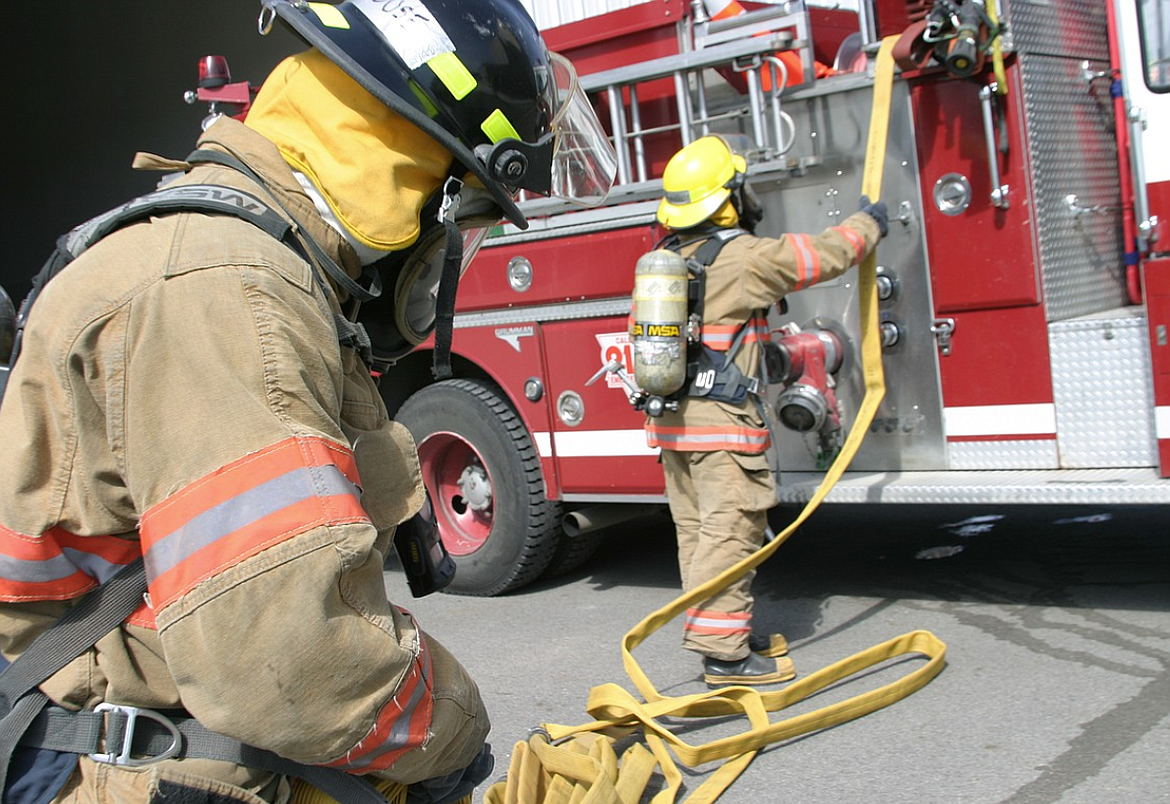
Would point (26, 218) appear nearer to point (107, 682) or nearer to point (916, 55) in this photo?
point (916, 55)

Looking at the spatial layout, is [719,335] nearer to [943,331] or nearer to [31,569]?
[943,331]

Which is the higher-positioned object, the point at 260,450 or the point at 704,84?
the point at 704,84

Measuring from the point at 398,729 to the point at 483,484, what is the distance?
438cm

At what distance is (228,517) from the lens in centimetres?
113

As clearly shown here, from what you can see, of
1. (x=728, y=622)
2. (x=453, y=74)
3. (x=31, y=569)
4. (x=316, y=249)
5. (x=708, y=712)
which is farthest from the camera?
(x=728, y=622)

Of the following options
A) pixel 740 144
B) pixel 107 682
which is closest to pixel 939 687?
pixel 740 144

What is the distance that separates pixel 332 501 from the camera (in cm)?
117

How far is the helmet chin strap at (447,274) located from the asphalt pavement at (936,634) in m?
2.05

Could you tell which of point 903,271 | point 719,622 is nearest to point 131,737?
point 719,622

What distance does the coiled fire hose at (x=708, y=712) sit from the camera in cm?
291

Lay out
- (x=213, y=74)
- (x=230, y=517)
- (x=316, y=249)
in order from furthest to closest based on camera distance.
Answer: (x=213, y=74) < (x=316, y=249) < (x=230, y=517)

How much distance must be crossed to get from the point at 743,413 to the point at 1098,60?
2.20 meters

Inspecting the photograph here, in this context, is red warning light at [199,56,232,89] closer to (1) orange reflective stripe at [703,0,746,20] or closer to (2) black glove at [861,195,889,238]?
(1) orange reflective stripe at [703,0,746,20]

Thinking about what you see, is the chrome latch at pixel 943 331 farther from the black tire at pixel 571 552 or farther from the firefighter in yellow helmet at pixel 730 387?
the black tire at pixel 571 552
